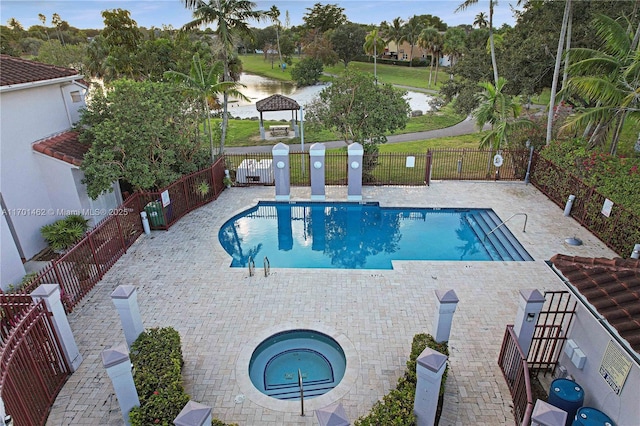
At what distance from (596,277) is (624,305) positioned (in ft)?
2.56

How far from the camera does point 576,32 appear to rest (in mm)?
21594

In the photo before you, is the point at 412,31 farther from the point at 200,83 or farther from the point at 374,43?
the point at 200,83

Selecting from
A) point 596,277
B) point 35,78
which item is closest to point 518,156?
point 596,277

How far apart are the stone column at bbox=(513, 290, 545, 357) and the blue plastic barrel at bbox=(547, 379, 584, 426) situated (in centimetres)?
116

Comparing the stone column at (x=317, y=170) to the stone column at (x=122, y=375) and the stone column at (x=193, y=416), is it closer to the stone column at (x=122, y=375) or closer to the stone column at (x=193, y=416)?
the stone column at (x=122, y=375)

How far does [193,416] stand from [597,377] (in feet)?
22.6

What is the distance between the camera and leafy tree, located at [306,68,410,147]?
1869cm

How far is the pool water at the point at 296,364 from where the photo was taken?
334 inches

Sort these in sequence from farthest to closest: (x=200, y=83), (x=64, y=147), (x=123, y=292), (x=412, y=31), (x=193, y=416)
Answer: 1. (x=412, y=31)
2. (x=200, y=83)
3. (x=64, y=147)
4. (x=123, y=292)
5. (x=193, y=416)

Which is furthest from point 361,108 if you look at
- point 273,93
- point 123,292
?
point 273,93

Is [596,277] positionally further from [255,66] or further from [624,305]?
[255,66]

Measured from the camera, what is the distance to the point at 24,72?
13.8 meters

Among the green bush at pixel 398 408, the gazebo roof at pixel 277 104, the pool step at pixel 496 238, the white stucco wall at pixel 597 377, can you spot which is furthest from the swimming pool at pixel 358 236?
the gazebo roof at pixel 277 104

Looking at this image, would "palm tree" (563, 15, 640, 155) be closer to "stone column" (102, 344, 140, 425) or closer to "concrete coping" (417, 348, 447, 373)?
"concrete coping" (417, 348, 447, 373)
